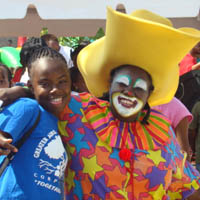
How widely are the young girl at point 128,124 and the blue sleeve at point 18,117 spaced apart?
1.22 feet

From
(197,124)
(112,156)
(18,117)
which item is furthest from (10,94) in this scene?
(197,124)

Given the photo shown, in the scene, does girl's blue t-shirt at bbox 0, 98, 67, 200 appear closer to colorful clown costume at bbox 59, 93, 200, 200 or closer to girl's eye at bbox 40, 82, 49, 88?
girl's eye at bbox 40, 82, 49, 88

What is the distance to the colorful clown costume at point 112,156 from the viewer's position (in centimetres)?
221

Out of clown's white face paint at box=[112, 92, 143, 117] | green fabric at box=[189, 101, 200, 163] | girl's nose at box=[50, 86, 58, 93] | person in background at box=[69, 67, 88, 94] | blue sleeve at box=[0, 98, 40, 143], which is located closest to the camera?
blue sleeve at box=[0, 98, 40, 143]

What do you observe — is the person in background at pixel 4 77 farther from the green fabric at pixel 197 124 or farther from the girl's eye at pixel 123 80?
the green fabric at pixel 197 124

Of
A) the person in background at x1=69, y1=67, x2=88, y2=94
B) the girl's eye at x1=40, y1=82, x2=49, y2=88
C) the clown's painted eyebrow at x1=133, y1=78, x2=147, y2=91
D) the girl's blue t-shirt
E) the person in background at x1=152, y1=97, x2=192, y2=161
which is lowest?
the person in background at x1=152, y1=97, x2=192, y2=161

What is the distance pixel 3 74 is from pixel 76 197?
1.21 m

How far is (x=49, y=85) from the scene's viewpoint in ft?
6.70

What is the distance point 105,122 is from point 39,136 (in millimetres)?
567

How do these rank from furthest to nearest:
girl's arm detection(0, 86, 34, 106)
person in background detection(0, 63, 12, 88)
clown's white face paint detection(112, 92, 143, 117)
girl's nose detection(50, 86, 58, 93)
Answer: person in background detection(0, 63, 12, 88), clown's white face paint detection(112, 92, 143, 117), girl's nose detection(50, 86, 58, 93), girl's arm detection(0, 86, 34, 106)

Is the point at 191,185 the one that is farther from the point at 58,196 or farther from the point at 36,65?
the point at 36,65

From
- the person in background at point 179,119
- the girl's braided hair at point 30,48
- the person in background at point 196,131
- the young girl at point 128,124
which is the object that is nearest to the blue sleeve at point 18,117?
the young girl at point 128,124

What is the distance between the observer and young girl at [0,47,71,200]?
6.00 feet

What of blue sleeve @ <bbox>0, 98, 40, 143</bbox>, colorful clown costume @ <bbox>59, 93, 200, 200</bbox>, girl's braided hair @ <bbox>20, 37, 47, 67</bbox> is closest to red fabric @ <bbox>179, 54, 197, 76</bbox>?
colorful clown costume @ <bbox>59, 93, 200, 200</bbox>
